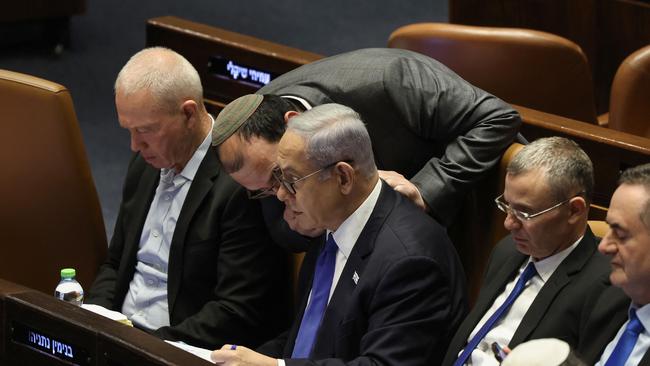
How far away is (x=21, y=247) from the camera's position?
10.0 ft

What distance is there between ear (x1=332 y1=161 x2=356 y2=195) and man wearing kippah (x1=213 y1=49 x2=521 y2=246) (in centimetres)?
22

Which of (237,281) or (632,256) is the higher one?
(632,256)

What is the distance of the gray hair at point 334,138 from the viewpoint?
224cm

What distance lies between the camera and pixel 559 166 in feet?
7.29

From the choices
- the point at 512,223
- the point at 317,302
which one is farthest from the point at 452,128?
the point at 317,302

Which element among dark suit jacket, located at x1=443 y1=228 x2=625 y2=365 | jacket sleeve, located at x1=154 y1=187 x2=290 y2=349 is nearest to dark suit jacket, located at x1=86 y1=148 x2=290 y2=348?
jacket sleeve, located at x1=154 y1=187 x2=290 y2=349

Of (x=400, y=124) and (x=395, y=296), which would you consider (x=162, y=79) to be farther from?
(x=395, y=296)

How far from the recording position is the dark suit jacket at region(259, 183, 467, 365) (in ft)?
7.20

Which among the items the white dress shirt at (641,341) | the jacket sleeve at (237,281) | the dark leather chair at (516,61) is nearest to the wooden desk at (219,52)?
the dark leather chair at (516,61)

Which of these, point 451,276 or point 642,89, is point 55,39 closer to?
point 642,89

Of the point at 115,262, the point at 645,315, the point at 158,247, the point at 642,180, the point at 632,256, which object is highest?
the point at 642,180

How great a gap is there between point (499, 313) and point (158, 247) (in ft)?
2.97

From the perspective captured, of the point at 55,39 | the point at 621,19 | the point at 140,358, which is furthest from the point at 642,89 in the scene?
the point at 55,39

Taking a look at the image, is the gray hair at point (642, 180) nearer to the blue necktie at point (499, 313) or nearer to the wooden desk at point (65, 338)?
the blue necktie at point (499, 313)
